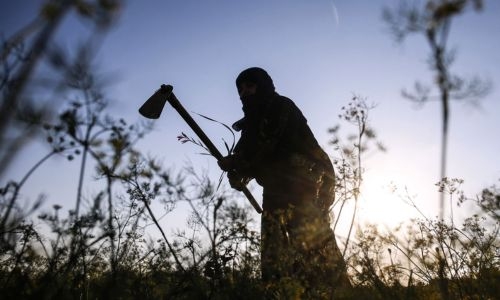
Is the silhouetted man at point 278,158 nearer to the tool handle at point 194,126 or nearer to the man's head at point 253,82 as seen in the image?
the man's head at point 253,82

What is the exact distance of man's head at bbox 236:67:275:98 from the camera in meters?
5.79

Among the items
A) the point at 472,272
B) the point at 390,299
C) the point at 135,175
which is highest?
the point at 135,175

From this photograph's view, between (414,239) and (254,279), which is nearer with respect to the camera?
(254,279)

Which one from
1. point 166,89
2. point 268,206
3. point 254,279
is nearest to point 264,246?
point 254,279

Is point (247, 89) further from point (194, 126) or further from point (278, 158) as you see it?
point (278, 158)

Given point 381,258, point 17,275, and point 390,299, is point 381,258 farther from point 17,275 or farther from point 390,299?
point 17,275

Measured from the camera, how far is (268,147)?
478 centimetres

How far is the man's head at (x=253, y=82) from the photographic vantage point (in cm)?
579

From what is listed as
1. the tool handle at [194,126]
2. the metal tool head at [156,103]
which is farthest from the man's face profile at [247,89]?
the metal tool head at [156,103]

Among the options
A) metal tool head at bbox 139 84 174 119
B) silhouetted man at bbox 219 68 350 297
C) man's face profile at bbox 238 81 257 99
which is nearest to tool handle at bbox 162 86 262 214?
metal tool head at bbox 139 84 174 119

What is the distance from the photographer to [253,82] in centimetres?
580

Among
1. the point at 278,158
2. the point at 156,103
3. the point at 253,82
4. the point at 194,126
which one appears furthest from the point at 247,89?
the point at 156,103

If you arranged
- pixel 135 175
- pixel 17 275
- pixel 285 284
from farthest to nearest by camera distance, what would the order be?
pixel 135 175 → pixel 285 284 → pixel 17 275

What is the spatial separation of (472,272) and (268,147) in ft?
8.21
